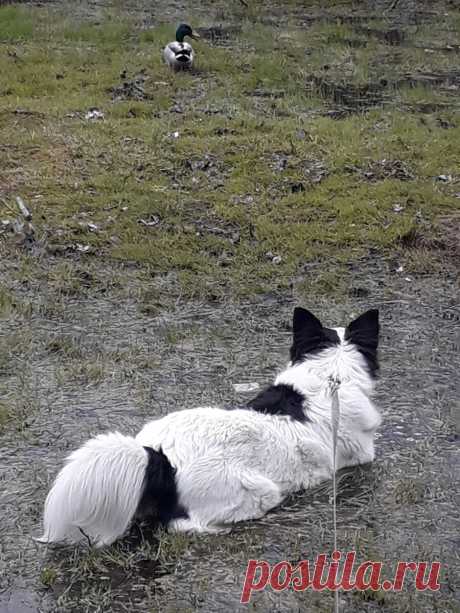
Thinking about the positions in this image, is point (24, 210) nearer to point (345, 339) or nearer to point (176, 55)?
point (345, 339)

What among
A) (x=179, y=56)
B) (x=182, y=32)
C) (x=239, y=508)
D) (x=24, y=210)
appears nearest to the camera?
(x=239, y=508)

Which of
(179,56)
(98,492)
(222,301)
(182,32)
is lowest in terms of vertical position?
(222,301)

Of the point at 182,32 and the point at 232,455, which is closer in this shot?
the point at 232,455

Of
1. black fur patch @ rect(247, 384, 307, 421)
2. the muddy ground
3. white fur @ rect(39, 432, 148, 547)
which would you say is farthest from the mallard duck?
white fur @ rect(39, 432, 148, 547)

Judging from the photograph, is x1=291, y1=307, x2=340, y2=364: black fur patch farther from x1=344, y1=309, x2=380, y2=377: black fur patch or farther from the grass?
the grass

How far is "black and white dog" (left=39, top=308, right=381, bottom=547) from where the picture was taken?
3.63 metres

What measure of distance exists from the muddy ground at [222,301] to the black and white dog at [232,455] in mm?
104

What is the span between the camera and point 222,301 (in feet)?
22.1

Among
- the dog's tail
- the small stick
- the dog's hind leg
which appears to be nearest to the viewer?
the dog's tail

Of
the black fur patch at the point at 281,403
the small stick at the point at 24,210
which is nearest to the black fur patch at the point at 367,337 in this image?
the black fur patch at the point at 281,403

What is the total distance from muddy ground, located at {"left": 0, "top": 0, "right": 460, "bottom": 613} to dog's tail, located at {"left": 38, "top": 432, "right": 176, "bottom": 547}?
0.12m

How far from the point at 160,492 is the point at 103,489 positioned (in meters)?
0.34

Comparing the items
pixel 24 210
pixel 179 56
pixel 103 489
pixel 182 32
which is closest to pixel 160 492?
pixel 103 489

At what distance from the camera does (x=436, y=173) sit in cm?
890
